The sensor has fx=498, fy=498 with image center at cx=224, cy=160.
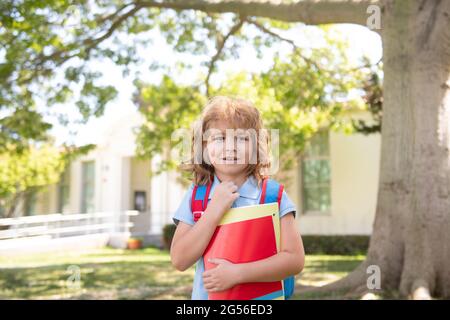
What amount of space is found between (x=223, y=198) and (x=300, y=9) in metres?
5.68

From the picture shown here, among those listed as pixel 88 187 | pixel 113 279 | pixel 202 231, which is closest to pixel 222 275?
pixel 202 231

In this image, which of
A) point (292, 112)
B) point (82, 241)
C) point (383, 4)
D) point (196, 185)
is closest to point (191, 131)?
point (196, 185)

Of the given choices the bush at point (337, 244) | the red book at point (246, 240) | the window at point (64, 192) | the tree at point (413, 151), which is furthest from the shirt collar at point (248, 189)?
the window at point (64, 192)

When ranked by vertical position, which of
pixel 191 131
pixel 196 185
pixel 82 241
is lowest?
pixel 82 241

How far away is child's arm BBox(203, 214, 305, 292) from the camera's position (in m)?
1.58

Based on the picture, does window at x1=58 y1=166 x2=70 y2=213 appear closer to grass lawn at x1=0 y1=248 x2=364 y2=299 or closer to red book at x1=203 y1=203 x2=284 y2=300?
grass lawn at x1=0 y1=248 x2=364 y2=299

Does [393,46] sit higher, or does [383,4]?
[383,4]

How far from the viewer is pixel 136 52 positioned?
9.87 m

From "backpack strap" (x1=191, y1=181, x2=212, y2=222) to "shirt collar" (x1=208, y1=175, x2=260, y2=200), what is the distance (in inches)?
0.7

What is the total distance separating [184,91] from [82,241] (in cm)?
794

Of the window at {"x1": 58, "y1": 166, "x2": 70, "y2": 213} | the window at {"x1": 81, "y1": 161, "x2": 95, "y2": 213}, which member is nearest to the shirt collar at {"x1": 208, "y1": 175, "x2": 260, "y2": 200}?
the window at {"x1": 81, "y1": 161, "x2": 95, "y2": 213}

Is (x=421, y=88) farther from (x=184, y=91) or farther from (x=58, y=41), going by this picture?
(x=184, y=91)

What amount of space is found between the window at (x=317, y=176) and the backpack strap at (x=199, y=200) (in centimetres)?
1348

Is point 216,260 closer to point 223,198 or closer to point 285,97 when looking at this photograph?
point 223,198
